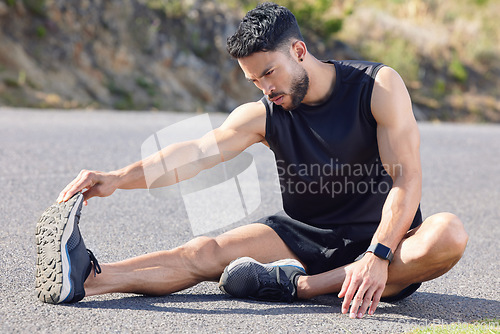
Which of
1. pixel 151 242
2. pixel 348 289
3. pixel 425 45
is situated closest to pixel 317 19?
pixel 425 45

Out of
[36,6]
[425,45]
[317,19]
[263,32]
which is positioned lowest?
[425,45]

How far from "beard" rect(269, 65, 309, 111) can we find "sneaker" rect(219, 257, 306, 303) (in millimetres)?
722

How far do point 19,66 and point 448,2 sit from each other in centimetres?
2120

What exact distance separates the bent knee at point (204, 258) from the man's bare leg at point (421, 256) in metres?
0.42

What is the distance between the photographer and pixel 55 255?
2.63 meters

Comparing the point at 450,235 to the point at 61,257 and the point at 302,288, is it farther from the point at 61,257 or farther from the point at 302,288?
the point at 61,257

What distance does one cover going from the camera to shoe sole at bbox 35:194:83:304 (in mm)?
2625

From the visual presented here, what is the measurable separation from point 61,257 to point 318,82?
1346 mm

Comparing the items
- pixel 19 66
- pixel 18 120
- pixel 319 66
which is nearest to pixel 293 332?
pixel 319 66

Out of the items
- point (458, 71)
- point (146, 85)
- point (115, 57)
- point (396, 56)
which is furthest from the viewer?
point (458, 71)

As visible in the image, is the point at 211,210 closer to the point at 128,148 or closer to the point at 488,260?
the point at 488,260

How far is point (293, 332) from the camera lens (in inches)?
97.5

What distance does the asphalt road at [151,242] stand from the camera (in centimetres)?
255

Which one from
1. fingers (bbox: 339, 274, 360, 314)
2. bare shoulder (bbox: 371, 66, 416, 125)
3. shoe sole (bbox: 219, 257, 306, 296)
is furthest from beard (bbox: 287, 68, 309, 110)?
fingers (bbox: 339, 274, 360, 314)
